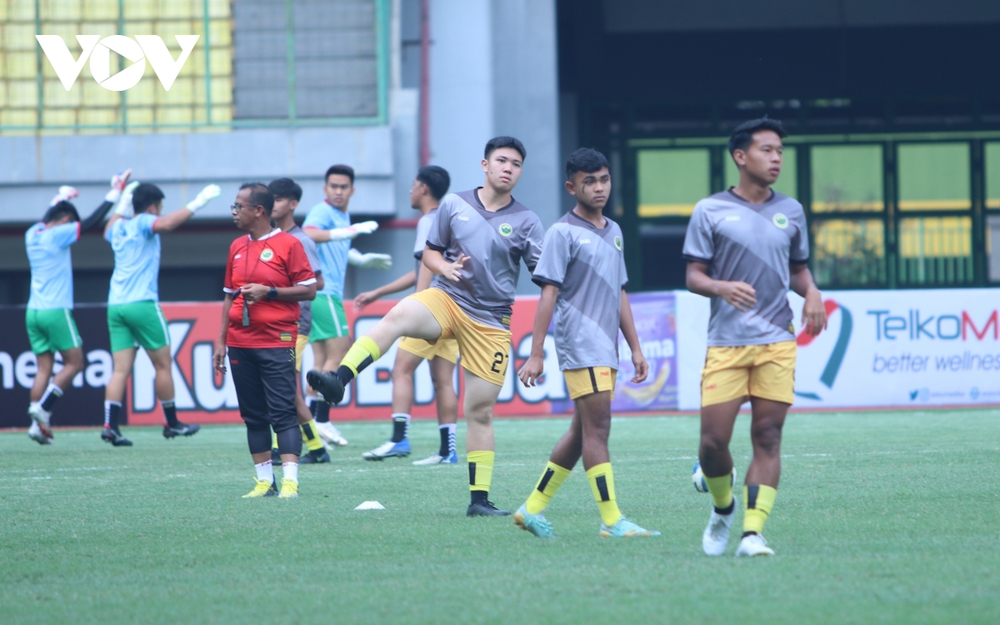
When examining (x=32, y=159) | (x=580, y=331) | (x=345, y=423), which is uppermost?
(x=32, y=159)

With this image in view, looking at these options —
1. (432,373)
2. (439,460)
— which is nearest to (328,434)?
(439,460)

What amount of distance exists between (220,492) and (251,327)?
1061mm

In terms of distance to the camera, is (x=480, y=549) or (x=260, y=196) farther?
(x=260, y=196)

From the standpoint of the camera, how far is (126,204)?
37.3 ft

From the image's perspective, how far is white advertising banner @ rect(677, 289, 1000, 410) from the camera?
14.4 meters

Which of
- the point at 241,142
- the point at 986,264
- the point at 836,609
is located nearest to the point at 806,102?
the point at 986,264

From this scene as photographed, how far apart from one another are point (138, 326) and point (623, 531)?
272 inches

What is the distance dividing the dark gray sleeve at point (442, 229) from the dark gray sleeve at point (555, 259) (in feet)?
3.50

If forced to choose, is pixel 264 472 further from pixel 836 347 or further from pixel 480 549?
pixel 836 347

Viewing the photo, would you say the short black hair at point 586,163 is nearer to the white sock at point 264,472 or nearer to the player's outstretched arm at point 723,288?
the player's outstretched arm at point 723,288

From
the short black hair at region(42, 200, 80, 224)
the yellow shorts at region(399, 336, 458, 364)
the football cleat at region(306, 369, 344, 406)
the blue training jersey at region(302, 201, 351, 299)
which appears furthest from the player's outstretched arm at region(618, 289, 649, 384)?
the short black hair at region(42, 200, 80, 224)

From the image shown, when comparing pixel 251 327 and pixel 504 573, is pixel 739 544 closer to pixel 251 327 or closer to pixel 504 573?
pixel 504 573

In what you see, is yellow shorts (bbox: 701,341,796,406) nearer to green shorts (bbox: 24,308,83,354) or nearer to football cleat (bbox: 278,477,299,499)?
football cleat (bbox: 278,477,299,499)

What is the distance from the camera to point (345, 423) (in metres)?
14.2
